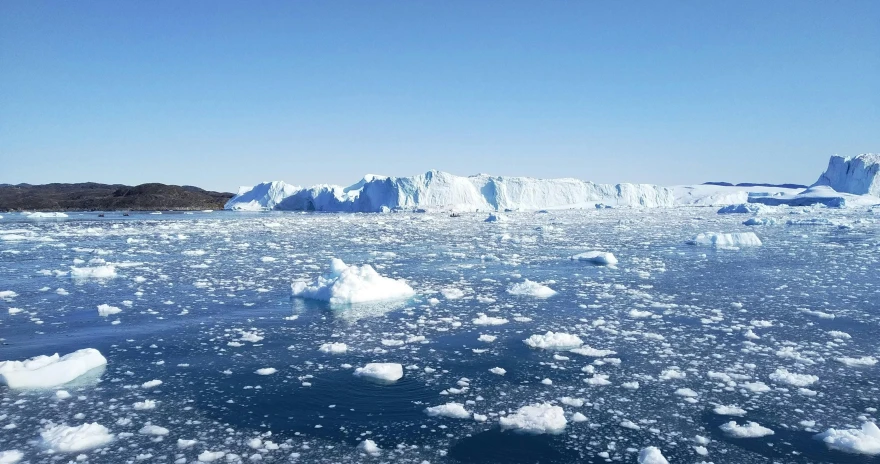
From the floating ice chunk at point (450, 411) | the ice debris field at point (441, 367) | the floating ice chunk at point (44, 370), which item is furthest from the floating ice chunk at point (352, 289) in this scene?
the floating ice chunk at point (450, 411)

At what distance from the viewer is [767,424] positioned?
14.5 ft

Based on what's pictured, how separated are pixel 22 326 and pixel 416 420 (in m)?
6.47

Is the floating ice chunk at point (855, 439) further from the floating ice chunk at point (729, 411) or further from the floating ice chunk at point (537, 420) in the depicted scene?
the floating ice chunk at point (537, 420)

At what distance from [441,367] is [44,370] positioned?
399 cm

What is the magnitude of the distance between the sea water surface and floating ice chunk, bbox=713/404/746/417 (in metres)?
0.06

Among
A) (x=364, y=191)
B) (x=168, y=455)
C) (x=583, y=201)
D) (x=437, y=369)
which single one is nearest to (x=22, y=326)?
(x=168, y=455)

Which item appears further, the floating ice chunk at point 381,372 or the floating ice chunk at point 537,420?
the floating ice chunk at point 381,372

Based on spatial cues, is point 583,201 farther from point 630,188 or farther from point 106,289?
point 106,289

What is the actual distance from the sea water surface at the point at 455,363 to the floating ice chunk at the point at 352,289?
31cm

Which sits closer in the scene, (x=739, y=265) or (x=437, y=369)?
(x=437, y=369)

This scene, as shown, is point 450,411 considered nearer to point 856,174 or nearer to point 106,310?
point 106,310

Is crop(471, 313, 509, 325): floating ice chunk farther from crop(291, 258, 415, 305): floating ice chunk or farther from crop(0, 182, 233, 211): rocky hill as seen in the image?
crop(0, 182, 233, 211): rocky hill

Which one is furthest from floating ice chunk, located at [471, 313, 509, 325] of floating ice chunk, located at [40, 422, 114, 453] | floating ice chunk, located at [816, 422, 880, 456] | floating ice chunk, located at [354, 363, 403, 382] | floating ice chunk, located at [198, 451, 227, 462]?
floating ice chunk, located at [40, 422, 114, 453]

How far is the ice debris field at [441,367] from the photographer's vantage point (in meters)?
4.12
